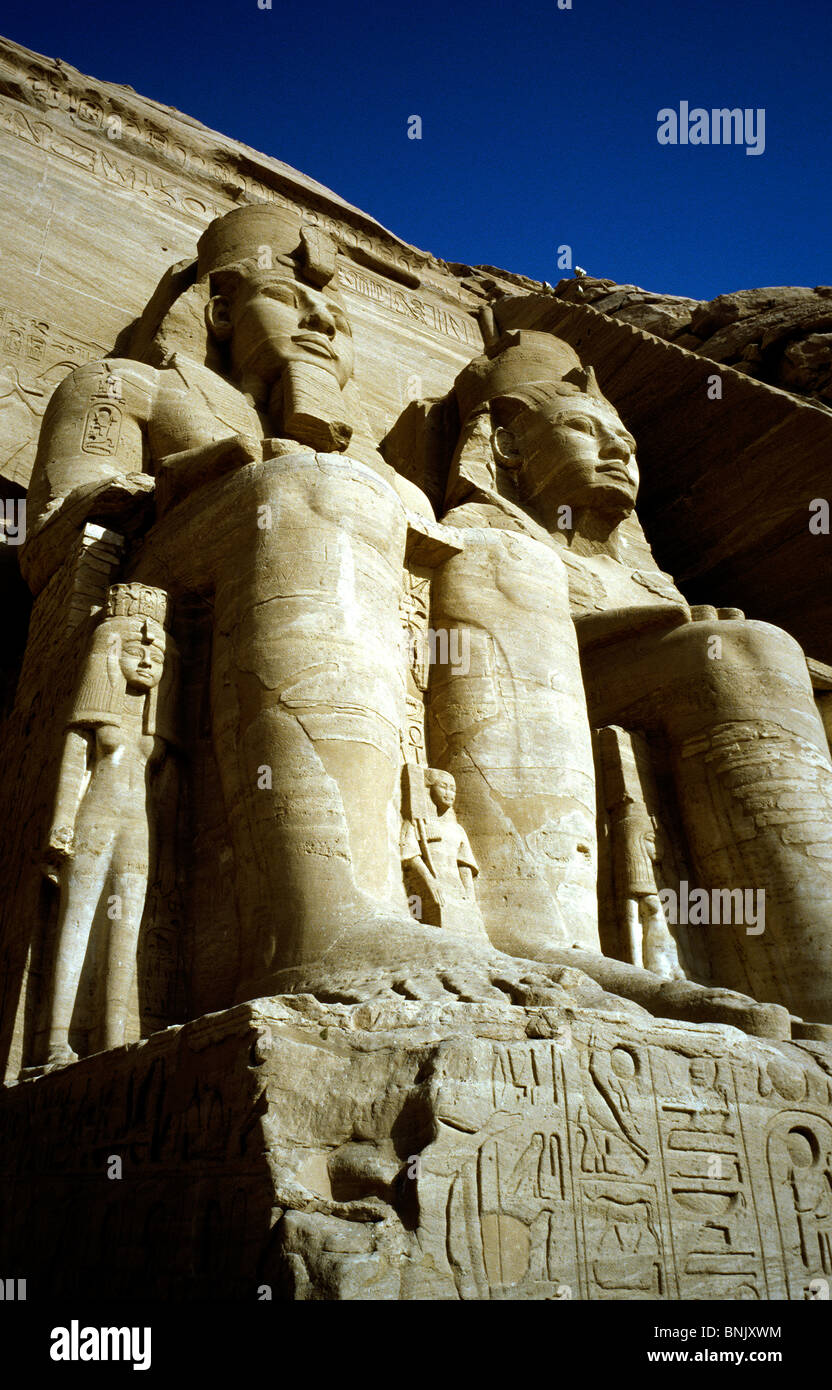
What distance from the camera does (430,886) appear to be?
3.58 metres

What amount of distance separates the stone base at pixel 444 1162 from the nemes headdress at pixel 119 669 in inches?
46.8

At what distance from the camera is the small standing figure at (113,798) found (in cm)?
324

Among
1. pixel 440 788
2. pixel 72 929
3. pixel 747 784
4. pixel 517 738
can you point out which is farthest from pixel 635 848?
pixel 72 929

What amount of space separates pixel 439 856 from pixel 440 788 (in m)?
0.29

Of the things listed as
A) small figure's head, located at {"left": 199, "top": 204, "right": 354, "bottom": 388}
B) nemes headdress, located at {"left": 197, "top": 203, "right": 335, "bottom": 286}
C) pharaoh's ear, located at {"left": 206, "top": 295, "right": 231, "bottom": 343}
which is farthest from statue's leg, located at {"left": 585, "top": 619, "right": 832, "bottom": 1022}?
nemes headdress, located at {"left": 197, "top": 203, "right": 335, "bottom": 286}

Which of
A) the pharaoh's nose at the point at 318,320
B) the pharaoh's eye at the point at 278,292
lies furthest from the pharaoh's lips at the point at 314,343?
the pharaoh's eye at the point at 278,292

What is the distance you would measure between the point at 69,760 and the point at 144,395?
2436 millimetres

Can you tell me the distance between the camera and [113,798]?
11.5ft

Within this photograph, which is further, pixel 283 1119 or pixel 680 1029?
pixel 680 1029

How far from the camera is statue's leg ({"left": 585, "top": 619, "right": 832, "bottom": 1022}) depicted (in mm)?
4109

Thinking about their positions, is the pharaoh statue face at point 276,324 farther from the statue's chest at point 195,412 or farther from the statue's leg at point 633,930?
the statue's leg at point 633,930

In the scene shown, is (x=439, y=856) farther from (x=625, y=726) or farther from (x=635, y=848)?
(x=625, y=726)
